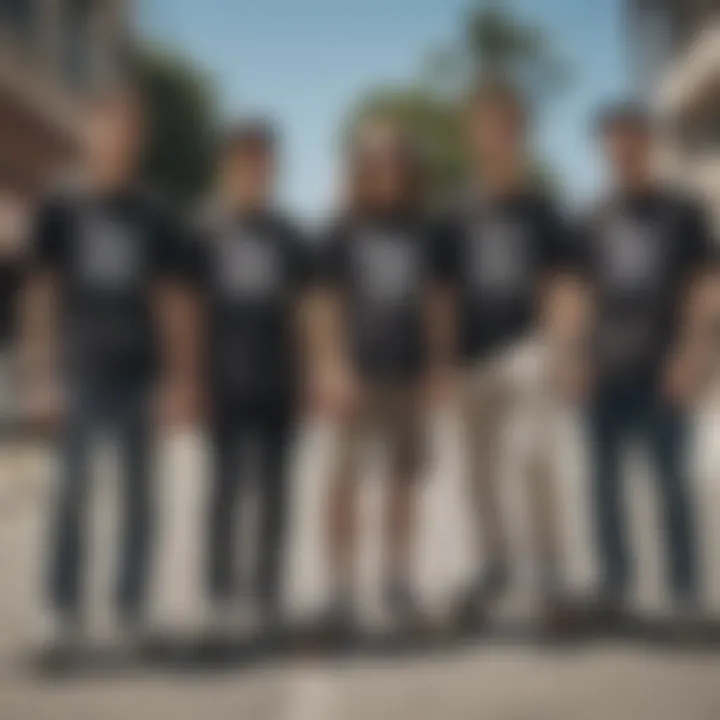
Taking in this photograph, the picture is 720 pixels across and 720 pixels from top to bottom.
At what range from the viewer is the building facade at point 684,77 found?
1.85 m

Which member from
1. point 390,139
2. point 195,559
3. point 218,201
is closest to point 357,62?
point 390,139

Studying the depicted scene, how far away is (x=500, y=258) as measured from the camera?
1971 mm

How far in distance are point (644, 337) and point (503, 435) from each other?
0.69 feet

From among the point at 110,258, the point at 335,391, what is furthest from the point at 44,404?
the point at 335,391

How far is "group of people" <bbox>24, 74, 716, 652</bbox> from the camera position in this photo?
1897mm

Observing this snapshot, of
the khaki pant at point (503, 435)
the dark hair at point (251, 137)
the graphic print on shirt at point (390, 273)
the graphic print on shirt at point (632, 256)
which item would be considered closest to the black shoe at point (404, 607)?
the khaki pant at point (503, 435)

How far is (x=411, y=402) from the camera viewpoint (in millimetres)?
1954

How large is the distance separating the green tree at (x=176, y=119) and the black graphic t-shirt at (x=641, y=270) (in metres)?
0.46

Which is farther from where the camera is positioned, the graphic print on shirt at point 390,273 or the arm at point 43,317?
the graphic print on shirt at point 390,273

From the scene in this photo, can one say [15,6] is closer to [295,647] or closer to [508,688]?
[295,647]

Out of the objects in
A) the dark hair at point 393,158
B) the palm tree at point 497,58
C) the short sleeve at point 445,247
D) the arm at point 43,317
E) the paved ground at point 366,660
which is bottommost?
the paved ground at point 366,660

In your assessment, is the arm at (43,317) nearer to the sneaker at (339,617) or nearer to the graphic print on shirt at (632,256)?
the sneaker at (339,617)

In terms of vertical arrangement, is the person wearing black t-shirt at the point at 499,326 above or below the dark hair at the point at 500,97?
below

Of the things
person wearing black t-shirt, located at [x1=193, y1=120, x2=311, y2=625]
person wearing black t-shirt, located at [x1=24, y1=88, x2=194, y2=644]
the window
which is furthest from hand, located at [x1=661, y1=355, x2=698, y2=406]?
the window
